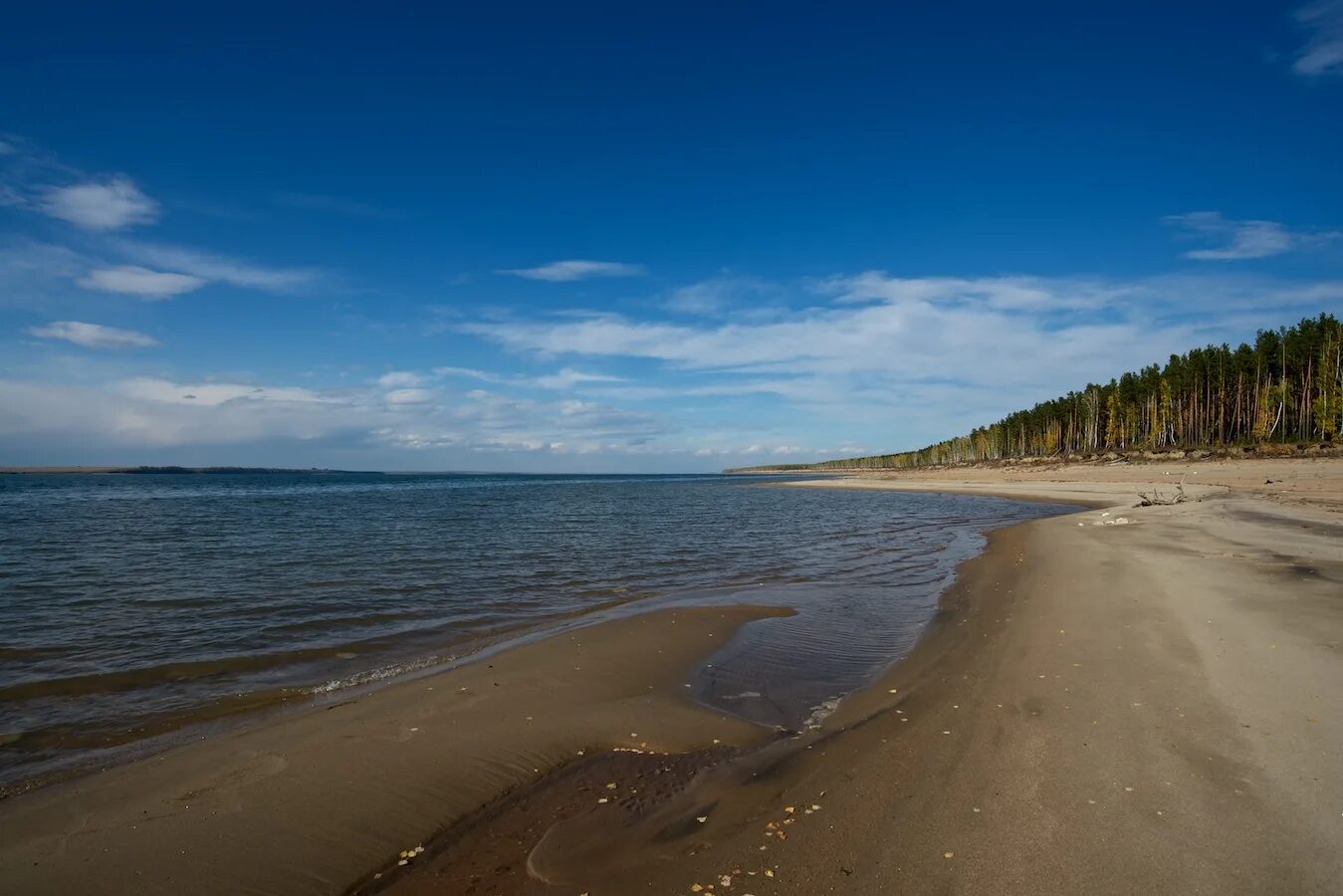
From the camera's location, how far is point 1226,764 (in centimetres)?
521

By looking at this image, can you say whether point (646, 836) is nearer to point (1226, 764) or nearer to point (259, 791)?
point (259, 791)

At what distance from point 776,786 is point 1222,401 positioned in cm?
9405

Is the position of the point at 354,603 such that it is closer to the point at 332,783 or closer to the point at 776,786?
the point at 332,783

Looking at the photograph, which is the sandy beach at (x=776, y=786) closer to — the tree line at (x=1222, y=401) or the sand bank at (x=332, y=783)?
the sand bank at (x=332, y=783)

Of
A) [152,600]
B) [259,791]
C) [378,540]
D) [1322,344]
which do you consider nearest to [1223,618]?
[259,791]

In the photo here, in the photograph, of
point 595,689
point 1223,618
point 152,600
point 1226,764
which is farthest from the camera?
point 152,600

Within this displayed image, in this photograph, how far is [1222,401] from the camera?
241 feet

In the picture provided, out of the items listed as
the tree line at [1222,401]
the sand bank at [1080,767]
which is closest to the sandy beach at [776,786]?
the sand bank at [1080,767]

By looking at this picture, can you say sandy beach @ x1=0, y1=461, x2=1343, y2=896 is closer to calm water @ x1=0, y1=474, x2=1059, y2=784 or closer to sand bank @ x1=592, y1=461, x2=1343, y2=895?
sand bank @ x1=592, y1=461, x2=1343, y2=895

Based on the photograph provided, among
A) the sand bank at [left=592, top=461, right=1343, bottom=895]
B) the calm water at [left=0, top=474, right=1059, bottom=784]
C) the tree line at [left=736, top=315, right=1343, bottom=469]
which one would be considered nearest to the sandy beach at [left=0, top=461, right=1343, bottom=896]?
the sand bank at [left=592, top=461, right=1343, bottom=895]

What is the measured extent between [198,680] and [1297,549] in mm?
23822

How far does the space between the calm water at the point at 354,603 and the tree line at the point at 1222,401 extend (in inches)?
2377

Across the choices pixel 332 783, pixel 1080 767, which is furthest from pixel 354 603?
pixel 1080 767

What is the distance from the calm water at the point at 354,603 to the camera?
8.46 meters
